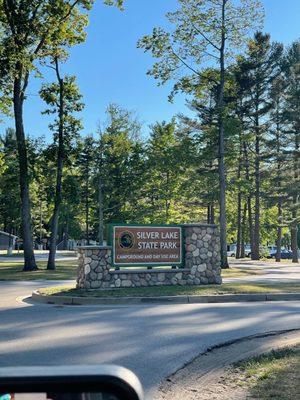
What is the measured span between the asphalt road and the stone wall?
291 centimetres

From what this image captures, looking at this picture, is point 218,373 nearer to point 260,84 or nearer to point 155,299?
point 155,299

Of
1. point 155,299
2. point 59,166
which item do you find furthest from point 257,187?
point 155,299

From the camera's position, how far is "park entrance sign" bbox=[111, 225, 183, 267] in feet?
57.7

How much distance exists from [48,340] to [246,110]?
39.8 meters

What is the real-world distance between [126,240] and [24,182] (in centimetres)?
1090

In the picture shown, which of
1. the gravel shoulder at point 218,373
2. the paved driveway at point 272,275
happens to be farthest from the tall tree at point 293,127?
the gravel shoulder at point 218,373

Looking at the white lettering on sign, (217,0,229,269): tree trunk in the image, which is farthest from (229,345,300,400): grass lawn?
(217,0,229,269): tree trunk

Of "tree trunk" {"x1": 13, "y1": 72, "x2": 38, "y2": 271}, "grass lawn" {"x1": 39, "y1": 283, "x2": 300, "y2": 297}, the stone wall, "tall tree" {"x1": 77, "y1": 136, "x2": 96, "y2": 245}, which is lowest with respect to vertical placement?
"grass lawn" {"x1": 39, "y1": 283, "x2": 300, "y2": 297}

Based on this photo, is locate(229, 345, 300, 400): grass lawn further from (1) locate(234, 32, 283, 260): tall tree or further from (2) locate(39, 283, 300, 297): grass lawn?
(1) locate(234, 32, 283, 260): tall tree

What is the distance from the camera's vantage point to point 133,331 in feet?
32.5

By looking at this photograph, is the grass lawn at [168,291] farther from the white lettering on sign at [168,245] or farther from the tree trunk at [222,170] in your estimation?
the tree trunk at [222,170]

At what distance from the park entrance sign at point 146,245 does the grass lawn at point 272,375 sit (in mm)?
10081

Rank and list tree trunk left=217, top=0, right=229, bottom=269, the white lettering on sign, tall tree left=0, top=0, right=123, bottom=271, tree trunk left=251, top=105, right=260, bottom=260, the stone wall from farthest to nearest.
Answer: tree trunk left=251, top=105, right=260, bottom=260, tree trunk left=217, top=0, right=229, bottom=269, tall tree left=0, top=0, right=123, bottom=271, the white lettering on sign, the stone wall

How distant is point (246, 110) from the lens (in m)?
46.2
